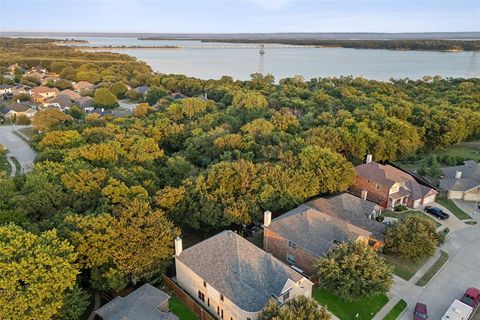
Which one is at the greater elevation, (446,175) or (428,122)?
(428,122)

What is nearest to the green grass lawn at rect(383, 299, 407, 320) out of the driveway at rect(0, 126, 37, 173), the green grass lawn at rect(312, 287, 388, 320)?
the green grass lawn at rect(312, 287, 388, 320)

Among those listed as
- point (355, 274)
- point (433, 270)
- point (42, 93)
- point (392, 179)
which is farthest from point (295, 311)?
point (42, 93)

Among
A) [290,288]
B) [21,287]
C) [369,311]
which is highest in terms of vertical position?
[21,287]

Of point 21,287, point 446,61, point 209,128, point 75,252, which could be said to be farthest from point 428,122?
point 446,61

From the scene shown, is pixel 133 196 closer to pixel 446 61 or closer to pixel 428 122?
pixel 428 122

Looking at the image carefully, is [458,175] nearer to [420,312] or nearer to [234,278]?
[420,312]
